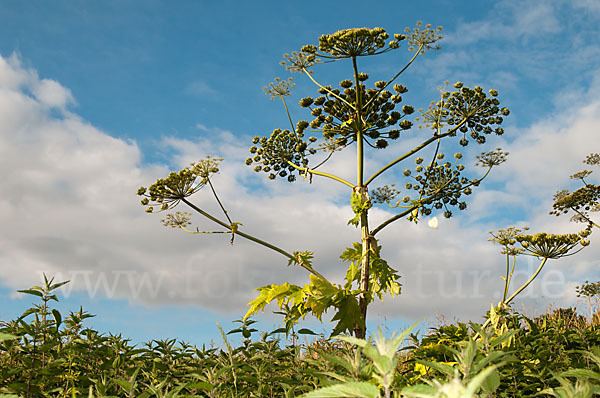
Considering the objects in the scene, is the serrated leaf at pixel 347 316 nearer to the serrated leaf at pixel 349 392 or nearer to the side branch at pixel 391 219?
the side branch at pixel 391 219

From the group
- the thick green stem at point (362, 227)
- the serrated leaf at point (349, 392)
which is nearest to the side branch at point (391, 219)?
the thick green stem at point (362, 227)

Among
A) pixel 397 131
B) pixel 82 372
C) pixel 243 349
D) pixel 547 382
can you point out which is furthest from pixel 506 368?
pixel 397 131

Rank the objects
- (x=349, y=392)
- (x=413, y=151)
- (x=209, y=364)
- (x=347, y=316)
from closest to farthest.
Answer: (x=349, y=392) → (x=209, y=364) → (x=347, y=316) → (x=413, y=151)

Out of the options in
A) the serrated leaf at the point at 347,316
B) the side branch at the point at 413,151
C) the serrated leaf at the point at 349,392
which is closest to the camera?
the serrated leaf at the point at 349,392

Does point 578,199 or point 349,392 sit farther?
point 578,199

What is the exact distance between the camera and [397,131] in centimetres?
882

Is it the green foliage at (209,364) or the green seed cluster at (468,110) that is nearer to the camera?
the green foliage at (209,364)

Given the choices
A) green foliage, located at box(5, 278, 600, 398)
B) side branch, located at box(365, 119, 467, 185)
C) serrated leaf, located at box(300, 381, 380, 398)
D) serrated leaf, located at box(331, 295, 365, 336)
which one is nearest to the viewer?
serrated leaf, located at box(300, 381, 380, 398)

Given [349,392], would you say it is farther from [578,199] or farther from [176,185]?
[578,199]

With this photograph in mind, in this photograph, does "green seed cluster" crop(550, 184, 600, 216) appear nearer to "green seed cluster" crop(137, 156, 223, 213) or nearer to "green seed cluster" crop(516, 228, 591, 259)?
"green seed cluster" crop(516, 228, 591, 259)

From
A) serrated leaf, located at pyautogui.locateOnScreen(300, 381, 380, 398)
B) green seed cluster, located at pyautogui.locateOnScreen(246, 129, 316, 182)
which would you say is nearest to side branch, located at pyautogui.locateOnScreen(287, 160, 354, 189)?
green seed cluster, located at pyautogui.locateOnScreen(246, 129, 316, 182)

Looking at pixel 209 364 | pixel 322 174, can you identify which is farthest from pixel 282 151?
pixel 209 364

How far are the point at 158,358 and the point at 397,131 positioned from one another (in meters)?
6.11

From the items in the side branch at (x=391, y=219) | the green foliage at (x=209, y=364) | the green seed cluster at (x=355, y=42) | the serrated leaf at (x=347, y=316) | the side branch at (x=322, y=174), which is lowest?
the green foliage at (x=209, y=364)
